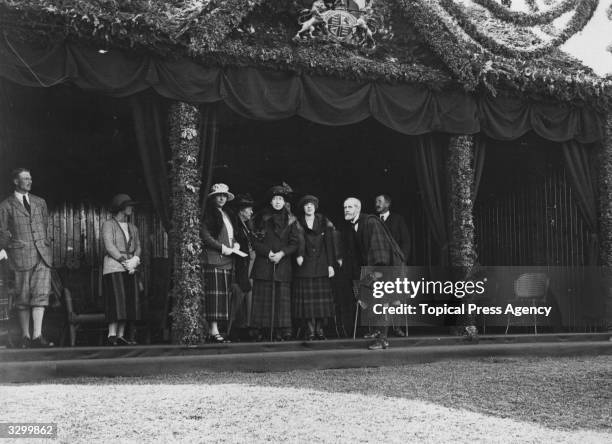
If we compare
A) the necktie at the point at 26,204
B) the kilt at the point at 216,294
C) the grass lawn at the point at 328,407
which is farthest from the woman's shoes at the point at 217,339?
the necktie at the point at 26,204

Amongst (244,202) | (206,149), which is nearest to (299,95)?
(206,149)

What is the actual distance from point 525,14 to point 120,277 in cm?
654

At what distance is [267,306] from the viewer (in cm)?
896

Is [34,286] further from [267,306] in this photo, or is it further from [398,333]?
[398,333]

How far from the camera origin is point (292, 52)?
881 cm

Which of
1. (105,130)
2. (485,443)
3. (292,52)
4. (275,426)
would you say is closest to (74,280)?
(105,130)

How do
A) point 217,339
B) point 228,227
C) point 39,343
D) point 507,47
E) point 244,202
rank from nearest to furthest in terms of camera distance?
point 39,343, point 217,339, point 228,227, point 244,202, point 507,47

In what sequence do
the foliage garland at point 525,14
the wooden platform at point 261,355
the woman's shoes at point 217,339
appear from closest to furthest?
the wooden platform at point 261,355 → the woman's shoes at point 217,339 → the foliage garland at point 525,14

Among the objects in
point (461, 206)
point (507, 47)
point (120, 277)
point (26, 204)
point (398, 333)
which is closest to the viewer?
point (26, 204)

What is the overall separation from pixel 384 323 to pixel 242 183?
421 centimetres

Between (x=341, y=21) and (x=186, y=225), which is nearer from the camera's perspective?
(x=186, y=225)

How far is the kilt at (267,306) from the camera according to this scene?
8930 mm

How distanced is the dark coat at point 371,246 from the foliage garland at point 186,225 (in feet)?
6.93

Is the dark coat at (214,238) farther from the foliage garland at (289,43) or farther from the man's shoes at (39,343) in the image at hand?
the man's shoes at (39,343)
